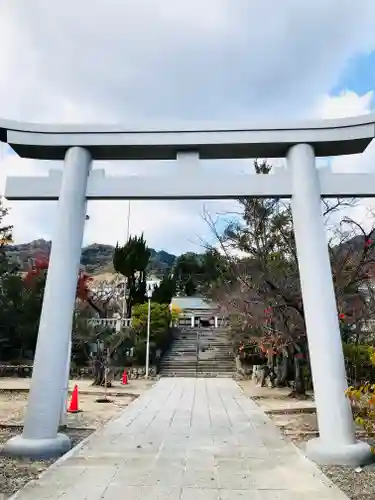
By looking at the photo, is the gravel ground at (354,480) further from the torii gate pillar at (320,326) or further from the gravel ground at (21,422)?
the gravel ground at (21,422)

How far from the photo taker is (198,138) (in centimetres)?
645

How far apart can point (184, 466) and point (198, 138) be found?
4.29 meters

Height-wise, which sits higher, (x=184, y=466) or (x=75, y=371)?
(x=75, y=371)

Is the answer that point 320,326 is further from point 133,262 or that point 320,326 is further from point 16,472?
point 133,262

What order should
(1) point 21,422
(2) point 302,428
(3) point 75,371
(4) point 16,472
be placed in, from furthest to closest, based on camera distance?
(3) point 75,371, (1) point 21,422, (2) point 302,428, (4) point 16,472

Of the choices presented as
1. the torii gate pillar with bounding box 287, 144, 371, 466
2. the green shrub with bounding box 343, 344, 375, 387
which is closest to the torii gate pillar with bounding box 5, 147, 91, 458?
the torii gate pillar with bounding box 287, 144, 371, 466

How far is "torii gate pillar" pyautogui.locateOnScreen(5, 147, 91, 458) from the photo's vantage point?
18.5 ft

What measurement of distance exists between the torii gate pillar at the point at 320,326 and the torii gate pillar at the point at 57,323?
120 inches

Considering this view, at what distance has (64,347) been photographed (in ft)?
19.4

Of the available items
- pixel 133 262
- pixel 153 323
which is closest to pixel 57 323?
pixel 153 323

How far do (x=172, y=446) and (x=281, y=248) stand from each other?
8.10m

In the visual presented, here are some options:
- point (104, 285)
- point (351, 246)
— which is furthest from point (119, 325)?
point (351, 246)

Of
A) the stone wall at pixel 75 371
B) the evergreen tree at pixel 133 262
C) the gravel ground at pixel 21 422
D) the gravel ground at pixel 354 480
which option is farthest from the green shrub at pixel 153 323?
the gravel ground at pixel 354 480

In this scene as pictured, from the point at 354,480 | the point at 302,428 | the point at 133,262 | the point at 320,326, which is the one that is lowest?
the point at 354,480
